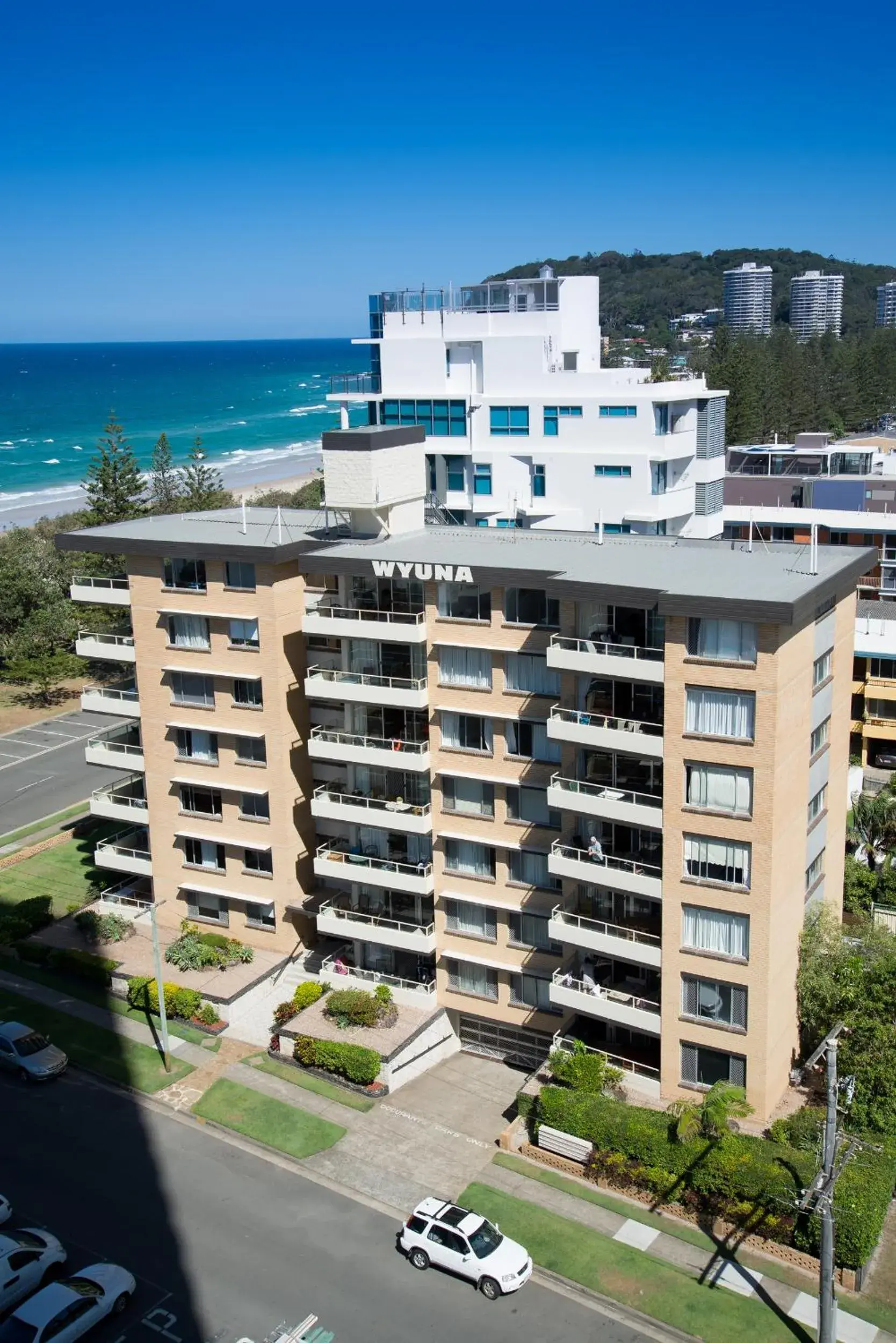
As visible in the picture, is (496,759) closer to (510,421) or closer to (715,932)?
(715,932)

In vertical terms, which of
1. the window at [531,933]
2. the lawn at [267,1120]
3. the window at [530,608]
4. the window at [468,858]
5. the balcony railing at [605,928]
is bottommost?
the lawn at [267,1120]

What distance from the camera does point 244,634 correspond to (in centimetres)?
4072

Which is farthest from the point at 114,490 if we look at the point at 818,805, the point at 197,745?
→ the point at 818,805

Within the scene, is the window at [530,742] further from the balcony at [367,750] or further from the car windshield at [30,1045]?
the car windshield at [30,1045]

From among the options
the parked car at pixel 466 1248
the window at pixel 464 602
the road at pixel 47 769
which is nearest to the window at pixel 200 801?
the road at pixel 47 769

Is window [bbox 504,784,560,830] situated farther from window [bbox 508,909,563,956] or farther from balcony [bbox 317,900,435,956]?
balcony [bbox 317,900,435,956]

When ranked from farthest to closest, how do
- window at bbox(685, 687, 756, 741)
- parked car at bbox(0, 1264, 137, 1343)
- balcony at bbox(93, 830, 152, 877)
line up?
balcony at bbox(93, 830, 152, 877), window at bbox(685, 687, 756, 741), parked car at bbox(0, 1264, 137, 1343)

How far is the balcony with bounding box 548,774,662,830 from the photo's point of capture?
32.7 m

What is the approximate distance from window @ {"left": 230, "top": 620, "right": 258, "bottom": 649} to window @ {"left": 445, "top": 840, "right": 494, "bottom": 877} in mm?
9005

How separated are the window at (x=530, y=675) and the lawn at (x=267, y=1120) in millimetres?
13206

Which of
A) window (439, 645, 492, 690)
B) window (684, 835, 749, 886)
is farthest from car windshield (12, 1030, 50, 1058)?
window (684, 835, 749, 886)

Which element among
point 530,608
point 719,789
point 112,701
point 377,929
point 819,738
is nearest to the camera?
point 719,789

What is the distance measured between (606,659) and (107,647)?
19409 millimetres

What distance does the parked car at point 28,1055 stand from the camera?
1465 inches
